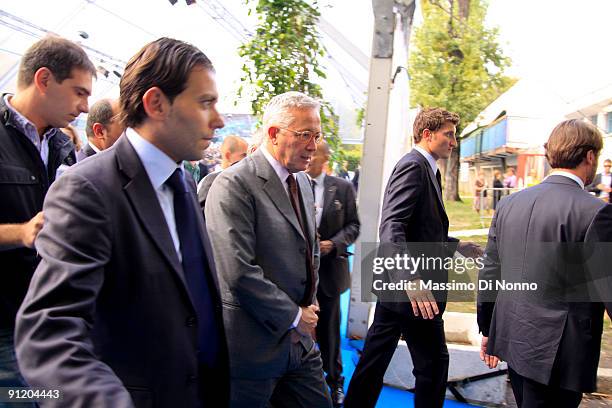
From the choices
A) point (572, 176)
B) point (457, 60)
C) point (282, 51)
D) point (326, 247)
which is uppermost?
point (457, 60)

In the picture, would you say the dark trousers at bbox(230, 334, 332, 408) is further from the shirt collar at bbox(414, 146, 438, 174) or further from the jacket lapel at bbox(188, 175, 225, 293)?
the shirt collar at bbox(414, 146, 438, 174)

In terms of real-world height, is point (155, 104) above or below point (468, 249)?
above

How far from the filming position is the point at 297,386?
87.5 inches

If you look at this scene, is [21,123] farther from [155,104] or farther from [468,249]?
[468,249]

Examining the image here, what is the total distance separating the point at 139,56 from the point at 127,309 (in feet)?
2.17

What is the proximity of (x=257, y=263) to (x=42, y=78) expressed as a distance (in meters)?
1.15

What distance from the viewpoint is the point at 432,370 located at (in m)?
2.90

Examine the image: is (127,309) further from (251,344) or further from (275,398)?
(275,398)

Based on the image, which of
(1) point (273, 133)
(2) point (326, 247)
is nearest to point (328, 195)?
(2) point (326, 247)

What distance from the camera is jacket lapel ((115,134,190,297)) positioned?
1161 mm

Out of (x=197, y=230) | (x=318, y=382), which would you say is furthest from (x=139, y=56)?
(x=318, y=382)

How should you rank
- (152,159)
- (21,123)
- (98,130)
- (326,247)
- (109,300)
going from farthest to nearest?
(326,247)
(98,130)
(21,123)
(152,159)
(109,300)

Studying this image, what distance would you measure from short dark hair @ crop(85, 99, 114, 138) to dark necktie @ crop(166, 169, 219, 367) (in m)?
1.72

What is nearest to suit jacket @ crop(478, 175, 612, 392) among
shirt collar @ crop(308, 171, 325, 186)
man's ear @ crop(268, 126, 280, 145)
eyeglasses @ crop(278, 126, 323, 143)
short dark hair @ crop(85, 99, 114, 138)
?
eyeglasses @ crop(278, 126, 323, 143)
